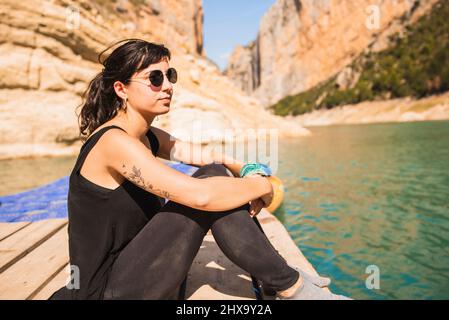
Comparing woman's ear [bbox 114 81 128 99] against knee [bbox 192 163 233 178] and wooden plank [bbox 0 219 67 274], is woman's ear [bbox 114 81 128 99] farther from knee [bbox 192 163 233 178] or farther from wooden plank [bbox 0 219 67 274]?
wooden plank [bbox 0 219 67 274]

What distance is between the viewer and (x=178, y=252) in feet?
6.57

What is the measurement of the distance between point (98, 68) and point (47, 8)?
149 inches

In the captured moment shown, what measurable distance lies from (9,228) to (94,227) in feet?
9.66

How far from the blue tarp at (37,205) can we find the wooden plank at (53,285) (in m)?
2.23

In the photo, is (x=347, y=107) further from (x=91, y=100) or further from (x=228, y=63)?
(x=228, y=63)

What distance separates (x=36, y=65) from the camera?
15352 millimetres

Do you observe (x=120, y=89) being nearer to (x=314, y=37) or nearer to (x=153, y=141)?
(x=153, y=141)

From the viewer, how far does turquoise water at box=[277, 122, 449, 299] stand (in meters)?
4.14

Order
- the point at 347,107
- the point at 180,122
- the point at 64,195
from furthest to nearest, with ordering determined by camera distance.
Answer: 1. the point at 347,107
2. the point at 180,122
3. the point at 64,195

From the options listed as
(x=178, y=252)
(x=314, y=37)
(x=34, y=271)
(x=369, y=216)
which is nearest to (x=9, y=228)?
(x=34, y=271)

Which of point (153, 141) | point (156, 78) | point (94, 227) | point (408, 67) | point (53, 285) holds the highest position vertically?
point (408, 67)

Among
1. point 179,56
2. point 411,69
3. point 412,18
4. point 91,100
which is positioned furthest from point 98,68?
point 412,18

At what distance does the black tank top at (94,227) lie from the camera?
200cm
